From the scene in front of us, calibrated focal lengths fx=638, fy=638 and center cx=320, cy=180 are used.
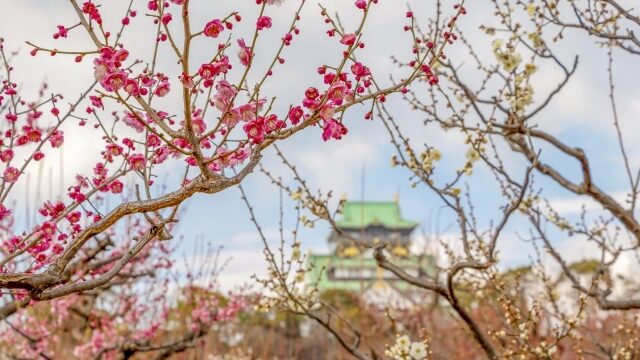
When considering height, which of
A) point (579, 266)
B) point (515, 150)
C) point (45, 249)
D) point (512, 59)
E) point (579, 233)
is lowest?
point (45, 249)

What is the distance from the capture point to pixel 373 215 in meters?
36.2

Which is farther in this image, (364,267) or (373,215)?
(373,215)

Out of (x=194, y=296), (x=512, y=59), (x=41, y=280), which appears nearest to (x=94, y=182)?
(x=41, y=280)

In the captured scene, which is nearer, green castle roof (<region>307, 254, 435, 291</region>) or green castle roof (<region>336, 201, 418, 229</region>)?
green castle roof (<region>307, 254, 435, 291</region>)

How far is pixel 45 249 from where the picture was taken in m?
3.11

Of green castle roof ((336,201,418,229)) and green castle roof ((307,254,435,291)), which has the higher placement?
green castle roof ((336,201,418,229))

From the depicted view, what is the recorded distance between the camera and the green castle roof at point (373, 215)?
3562 centimetres

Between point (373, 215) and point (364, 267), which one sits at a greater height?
point (373, 215)

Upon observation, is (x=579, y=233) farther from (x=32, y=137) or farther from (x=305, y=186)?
(x=32, y=137)

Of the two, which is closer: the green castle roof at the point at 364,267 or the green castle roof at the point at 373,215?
the green castle roof at the point at 364,267

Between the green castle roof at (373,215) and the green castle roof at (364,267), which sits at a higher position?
the green castle roof at (373,215)

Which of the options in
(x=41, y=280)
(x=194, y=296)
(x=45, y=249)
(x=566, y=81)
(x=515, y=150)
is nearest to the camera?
(x=41, y=280)

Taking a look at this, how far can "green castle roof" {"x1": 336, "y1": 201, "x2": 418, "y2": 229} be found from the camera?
117 feet

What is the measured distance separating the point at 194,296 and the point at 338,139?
6.58 metres
